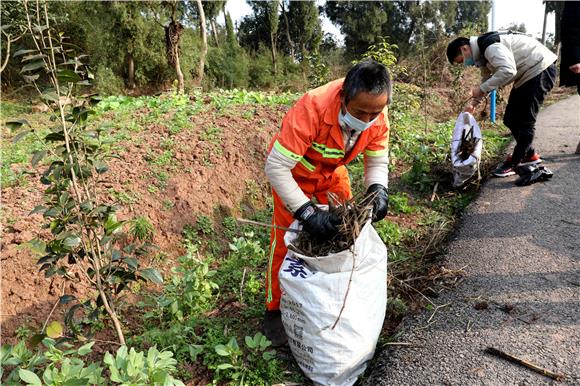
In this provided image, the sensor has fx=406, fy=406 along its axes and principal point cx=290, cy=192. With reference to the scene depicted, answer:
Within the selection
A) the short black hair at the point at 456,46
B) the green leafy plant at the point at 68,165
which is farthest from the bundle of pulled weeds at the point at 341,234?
the short black hair at the point at 456,46

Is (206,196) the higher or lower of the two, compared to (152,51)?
lower

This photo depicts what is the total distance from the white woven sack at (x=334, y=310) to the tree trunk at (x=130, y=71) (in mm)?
16452

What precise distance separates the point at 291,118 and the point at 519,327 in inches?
66.3

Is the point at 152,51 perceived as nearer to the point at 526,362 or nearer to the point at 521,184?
the point at 521,184

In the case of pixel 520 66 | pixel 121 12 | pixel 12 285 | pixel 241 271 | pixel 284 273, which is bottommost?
pixel 241 271

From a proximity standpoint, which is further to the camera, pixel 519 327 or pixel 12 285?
pixel 12 285

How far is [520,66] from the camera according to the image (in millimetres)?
4043

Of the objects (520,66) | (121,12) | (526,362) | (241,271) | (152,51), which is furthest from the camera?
(152,51)

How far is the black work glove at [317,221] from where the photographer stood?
210 centimetres

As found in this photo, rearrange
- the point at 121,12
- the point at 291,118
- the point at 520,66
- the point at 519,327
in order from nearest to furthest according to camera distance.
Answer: the point at 291,118
the point at 519,327
the point at 520,66
the point at 121,12

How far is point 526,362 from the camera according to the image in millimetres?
1946

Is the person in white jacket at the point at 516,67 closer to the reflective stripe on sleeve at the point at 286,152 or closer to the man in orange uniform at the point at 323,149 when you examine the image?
the man in orange uniform at the point at 323,149

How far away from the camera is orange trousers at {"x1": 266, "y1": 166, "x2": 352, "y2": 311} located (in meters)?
2.41

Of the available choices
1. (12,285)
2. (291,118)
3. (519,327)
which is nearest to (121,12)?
(12,285)
